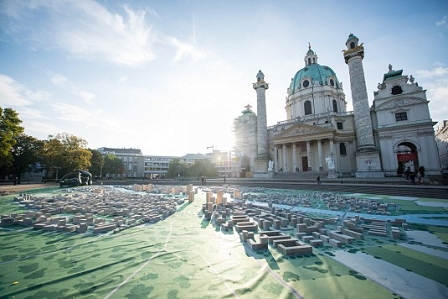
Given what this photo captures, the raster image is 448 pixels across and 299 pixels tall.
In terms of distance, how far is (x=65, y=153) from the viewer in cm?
3628

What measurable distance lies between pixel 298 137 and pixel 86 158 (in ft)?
140

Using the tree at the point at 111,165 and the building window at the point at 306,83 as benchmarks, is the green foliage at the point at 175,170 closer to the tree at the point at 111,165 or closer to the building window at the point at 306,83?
the tree at the point at 111,165

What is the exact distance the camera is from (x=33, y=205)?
34.0 ft

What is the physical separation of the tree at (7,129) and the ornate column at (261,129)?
3789 centimetres

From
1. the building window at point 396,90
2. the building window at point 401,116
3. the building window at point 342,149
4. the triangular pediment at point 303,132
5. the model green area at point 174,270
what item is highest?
the building window at point 396,90

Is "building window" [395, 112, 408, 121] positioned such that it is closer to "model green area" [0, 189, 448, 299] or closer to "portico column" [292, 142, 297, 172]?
"portico column" [292, 142, 297, 172]

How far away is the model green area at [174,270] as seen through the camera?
9.28ft

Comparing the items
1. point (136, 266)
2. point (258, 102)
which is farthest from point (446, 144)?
point (136, 266)

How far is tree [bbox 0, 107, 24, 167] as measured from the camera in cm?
2355

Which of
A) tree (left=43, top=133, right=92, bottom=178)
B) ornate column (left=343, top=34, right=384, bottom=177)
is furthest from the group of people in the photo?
tree (left=43, top=133, right=92, bottom=178)

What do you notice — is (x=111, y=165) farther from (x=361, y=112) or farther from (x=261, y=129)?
(x=361, y=112)

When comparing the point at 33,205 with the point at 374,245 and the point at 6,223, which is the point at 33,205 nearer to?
the point at 6,223

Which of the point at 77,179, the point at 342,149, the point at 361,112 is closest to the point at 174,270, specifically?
the point at 77,179

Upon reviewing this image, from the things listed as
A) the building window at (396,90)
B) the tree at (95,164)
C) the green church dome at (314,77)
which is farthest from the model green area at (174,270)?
the tree at (95,164)
